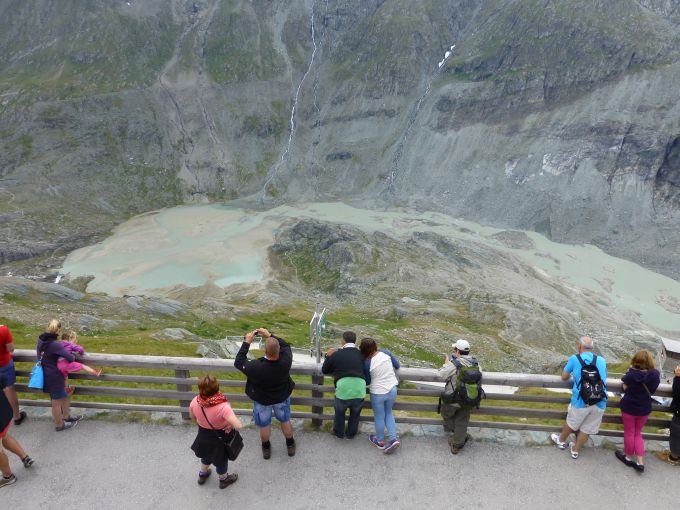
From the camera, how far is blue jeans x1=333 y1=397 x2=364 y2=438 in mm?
10375

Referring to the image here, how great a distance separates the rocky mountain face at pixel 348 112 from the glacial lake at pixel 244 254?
4.82m

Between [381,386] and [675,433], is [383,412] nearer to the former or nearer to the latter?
[381,386]

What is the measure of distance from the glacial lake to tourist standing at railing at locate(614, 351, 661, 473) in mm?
61360

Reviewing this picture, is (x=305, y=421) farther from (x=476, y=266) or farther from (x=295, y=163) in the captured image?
(x=295, y=163)

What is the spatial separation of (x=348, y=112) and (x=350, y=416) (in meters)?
128

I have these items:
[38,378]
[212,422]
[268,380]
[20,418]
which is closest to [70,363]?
[38,378]

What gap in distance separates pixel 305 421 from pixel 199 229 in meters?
86.2

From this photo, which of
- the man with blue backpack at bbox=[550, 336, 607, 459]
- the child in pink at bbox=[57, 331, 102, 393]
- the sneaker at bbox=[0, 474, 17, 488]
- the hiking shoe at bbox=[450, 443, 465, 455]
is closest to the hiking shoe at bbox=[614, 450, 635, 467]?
the man with blue backpack at bbox=[550, 336, 607, 459]

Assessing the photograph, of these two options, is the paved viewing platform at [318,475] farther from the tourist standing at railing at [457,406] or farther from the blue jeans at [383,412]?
the blue jeans at [383,412]

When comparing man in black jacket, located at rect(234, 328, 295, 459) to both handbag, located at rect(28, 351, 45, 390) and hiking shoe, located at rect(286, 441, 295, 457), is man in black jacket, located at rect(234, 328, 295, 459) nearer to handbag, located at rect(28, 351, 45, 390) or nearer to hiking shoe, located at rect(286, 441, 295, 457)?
hiking shoe, located at rect(286, 441, 295, 457)

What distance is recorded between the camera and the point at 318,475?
10062mm

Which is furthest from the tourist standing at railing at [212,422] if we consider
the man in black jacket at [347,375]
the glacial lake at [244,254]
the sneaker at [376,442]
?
the glacial lake at [244,254]

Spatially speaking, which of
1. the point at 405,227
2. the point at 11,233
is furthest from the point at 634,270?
the point at 11,233

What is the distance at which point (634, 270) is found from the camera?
75.8m
